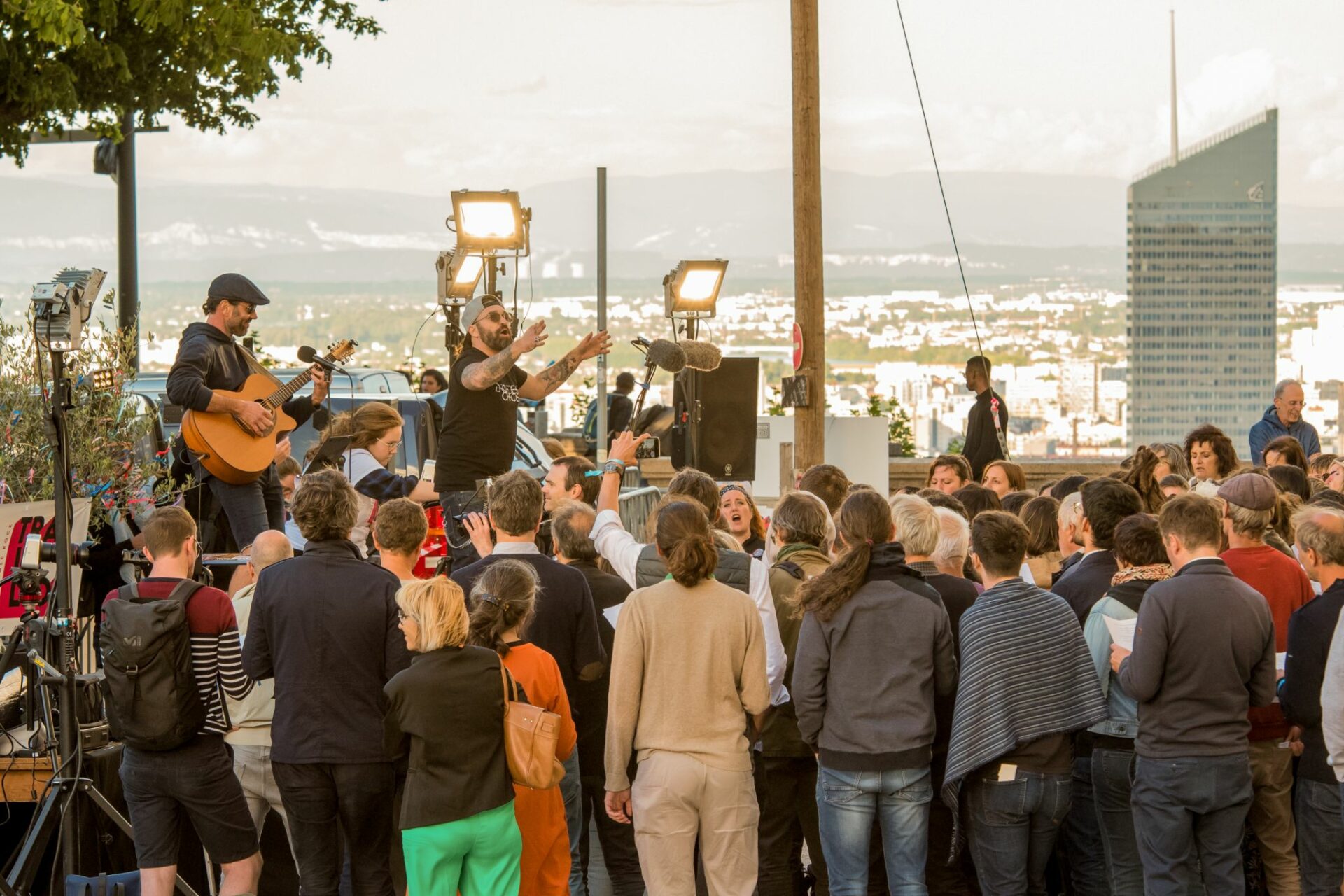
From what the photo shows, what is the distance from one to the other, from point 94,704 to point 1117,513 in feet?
13.5

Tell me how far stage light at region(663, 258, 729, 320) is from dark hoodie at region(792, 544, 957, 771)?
6.91 meters

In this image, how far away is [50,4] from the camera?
10.1 meters

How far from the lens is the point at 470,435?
712cm

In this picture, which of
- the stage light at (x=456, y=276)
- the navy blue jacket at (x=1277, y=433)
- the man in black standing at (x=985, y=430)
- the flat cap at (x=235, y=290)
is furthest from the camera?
the stage light at (x=456, y=276)

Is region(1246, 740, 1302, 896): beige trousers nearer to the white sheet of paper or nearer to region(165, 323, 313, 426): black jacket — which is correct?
the white sheet of paper

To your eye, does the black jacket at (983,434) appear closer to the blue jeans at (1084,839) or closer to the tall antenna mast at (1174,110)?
the blue jeans at (1084,839)

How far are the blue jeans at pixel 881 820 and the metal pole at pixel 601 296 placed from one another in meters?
7.22

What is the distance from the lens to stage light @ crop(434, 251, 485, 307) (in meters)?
12.9

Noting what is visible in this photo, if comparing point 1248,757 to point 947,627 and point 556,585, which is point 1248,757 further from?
point 556,585

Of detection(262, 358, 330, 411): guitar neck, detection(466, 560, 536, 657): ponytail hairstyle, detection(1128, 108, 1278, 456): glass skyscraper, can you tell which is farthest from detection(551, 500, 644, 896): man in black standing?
detection(1128, 108, 1278, 456): glass skyscraper

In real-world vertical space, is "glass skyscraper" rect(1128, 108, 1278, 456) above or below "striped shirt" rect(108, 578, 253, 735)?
above

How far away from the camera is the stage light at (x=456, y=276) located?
12.9 m

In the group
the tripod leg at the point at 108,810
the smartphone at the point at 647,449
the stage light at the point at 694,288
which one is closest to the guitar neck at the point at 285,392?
the smartphone at the point at 647,449

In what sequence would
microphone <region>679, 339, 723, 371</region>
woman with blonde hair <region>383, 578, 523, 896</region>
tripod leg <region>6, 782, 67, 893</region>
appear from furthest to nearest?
microphone <region>679, 339, 723, 371</region>
tripod leg <region>6, 782, 67, 893</region>
woman with blonde hair <region>383, 578, 523, 896</region>
